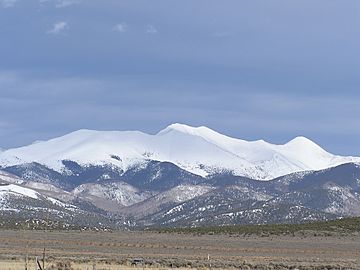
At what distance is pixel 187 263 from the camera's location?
218 feet

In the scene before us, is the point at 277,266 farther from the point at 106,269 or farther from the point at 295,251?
the point at 295,251

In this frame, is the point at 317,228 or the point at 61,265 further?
the point at 317,228

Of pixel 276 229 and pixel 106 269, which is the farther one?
pixel 276 229

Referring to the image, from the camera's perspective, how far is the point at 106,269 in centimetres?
5659

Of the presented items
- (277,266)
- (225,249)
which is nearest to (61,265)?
(277,266)

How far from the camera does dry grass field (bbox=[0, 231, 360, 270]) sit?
6588 centimetres

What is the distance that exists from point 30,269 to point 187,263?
17.6 m

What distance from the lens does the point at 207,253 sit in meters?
89.1

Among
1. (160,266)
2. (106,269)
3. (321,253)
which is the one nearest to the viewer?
(106,269)

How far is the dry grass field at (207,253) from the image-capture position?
6588 centimetres

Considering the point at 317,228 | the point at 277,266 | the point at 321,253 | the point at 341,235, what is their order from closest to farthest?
the point at 277,266
the point at 321,253
the point at 341,235
the point at 317,228

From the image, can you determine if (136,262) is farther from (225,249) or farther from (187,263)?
(225,249)

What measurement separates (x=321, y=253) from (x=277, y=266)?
95.2 ft

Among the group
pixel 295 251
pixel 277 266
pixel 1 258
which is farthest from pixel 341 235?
pixel 1 258
